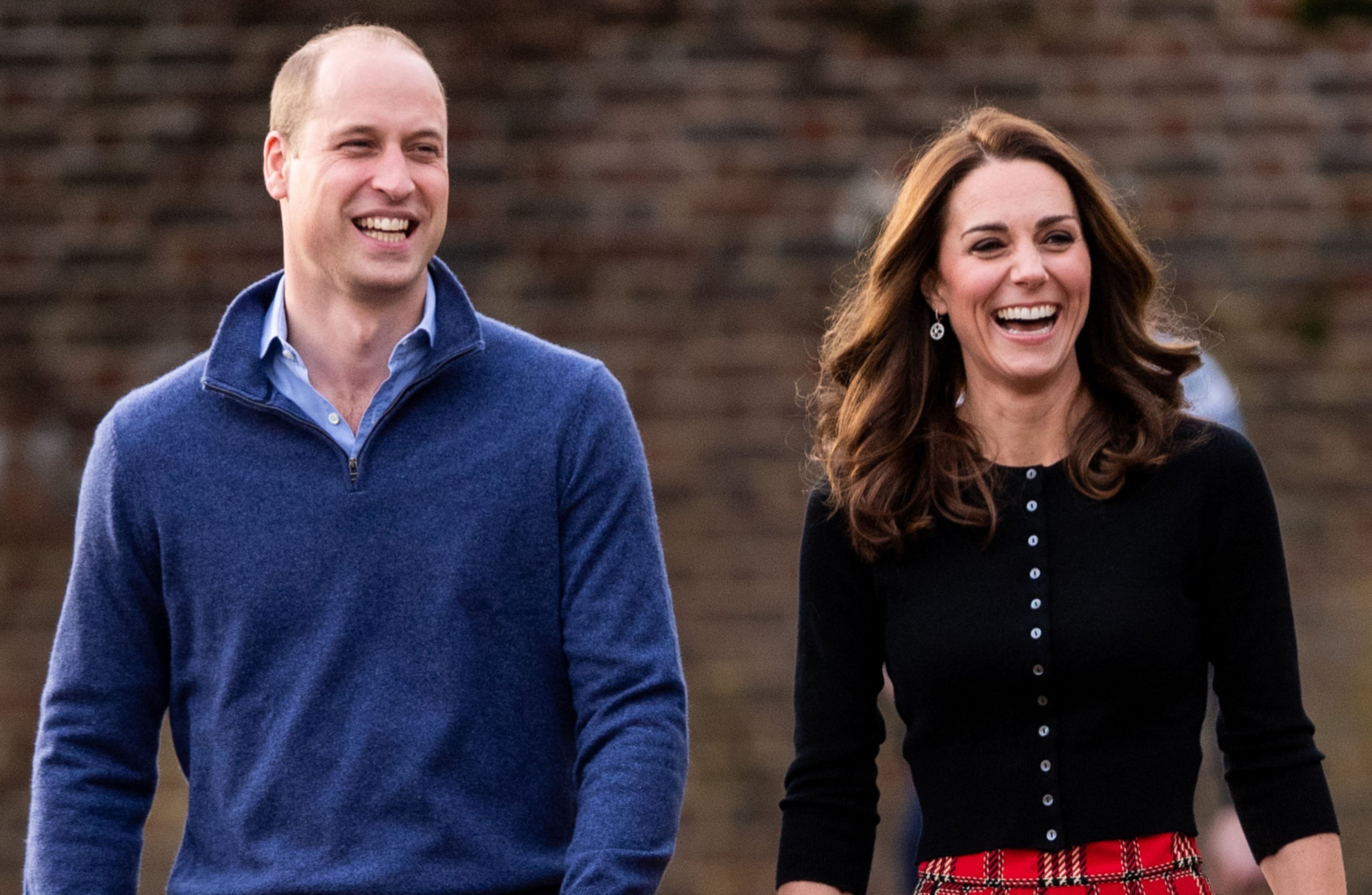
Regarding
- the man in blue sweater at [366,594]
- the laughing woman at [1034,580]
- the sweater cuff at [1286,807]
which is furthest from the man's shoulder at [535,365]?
the sweater cuff at [1286,807]

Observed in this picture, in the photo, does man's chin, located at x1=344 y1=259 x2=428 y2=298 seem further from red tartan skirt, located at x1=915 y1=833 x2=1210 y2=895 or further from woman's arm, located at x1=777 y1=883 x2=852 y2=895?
red tartan skirt, located at x1=915 y1=833 x2=1210 y2=895

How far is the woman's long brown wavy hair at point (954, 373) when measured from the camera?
329cm

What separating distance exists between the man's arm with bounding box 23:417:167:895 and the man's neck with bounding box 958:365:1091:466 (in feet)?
4.63

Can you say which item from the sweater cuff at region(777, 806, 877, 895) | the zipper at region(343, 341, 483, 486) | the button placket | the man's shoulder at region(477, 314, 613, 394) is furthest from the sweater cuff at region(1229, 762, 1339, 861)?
the zipper at region(343, 341, 483, 486)

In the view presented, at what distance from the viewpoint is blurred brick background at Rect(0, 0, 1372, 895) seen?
5.73 m

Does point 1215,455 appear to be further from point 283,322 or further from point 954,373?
point 283,322

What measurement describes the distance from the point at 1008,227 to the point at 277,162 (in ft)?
4.03

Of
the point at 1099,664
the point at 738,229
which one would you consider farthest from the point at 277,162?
the point at 738,229

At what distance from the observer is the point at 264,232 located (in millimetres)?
5789

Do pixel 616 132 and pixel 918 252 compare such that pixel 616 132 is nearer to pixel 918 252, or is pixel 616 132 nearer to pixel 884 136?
pixel 884 136

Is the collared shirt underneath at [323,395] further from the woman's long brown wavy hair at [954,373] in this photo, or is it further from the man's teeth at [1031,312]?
the man's teeth at [1031,312]

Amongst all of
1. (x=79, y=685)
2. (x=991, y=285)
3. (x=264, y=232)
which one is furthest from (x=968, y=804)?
(x=264, y=232)

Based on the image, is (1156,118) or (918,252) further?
(1156,118)

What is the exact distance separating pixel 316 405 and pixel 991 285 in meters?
1.12
